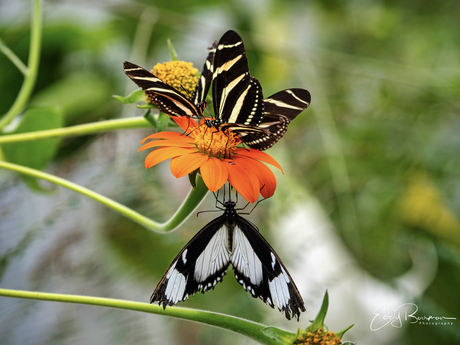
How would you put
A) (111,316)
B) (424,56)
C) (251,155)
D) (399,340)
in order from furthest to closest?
(424,56) → (399,340) → (111,316) → (251,155)

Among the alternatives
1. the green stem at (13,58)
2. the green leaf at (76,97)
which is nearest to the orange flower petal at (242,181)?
the green stem at (13,58)

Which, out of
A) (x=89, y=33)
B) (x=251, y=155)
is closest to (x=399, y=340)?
(x=251, y=155)

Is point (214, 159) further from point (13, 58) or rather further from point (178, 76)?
point (13, 58)

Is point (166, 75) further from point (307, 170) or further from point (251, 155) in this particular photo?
point (307, 170)

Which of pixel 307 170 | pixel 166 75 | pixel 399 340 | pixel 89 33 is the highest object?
pixel 89 33

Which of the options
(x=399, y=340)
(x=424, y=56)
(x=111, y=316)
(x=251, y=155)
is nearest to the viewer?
(x=251, y=155)

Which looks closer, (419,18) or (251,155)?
(251,155)

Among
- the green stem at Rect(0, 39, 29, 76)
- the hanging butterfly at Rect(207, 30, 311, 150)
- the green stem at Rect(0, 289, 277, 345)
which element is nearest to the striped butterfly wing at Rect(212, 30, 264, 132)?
the hanging butterfly at Rect(207, 30, 311, 150)
